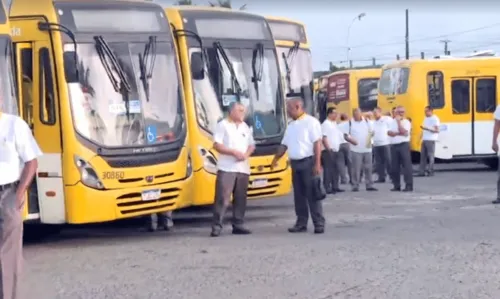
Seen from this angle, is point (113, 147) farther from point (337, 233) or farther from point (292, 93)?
point (292, 93)

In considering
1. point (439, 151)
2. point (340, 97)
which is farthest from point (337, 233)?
point (340, 97)

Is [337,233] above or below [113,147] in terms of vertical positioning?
below

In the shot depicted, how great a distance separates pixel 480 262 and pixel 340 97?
27.5 m

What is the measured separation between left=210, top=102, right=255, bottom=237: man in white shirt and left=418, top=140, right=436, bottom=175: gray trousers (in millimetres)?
12415

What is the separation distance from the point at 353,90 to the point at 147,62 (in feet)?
80.6

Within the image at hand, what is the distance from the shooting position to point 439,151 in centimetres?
2742

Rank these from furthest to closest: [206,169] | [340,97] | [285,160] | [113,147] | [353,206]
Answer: [340,97], [353,206], [285,160], [206,169], [113,147]

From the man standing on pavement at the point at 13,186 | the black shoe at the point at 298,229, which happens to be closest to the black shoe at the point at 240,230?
the black shoe at the point at 298,229

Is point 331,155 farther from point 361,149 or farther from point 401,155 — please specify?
point 401,155

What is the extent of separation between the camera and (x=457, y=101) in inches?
1094

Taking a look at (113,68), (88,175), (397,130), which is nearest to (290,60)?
(397,130)

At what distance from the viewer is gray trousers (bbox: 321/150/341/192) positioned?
809 inches

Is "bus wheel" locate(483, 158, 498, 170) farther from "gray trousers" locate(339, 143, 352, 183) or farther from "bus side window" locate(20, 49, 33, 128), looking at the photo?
"bus side window" locate(20, 49, 33, 128)

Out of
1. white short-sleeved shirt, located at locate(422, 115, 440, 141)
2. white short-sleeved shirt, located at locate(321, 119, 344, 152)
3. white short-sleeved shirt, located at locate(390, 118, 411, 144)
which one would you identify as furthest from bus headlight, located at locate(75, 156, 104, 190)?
white short-sleeved shirt, located at locate(422, 115, 440, 141)
